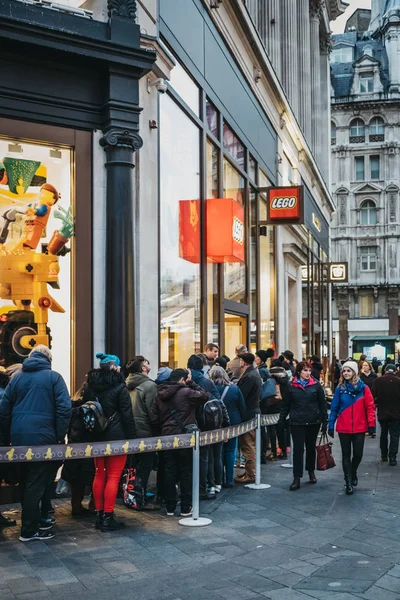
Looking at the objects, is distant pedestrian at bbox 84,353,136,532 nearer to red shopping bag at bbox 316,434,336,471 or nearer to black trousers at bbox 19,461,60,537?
black trousers at bbox 19,461,60,537

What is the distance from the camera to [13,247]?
9383mm

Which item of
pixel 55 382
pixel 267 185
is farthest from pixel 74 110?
pixel 267 185

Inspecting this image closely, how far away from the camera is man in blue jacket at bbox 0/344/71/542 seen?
23.3ft

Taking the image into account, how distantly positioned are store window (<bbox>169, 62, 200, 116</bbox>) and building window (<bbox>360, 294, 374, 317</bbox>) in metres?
49.3

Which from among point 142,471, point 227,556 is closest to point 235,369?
point 142,471

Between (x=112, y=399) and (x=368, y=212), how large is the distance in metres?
58.2

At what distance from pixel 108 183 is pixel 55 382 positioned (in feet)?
11.9

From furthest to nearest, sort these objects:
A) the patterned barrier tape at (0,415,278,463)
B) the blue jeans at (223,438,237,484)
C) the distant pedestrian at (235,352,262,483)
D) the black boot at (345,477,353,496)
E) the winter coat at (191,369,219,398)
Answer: the distant pedestrian at (235,352,262,483) → the blue jeans at (223,438,237,484) → the black boot at (345,477,353,496) → the winter coat at (191,369,219,398) → the patterned barrier tape at (0,415,278,463)

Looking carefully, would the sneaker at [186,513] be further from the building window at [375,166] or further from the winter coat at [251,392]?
the building window at [375,166]

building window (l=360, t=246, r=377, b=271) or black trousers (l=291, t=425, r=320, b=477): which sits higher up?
building window (l=360, t=246, r=377, b=271)

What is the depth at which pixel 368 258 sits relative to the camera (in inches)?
2454

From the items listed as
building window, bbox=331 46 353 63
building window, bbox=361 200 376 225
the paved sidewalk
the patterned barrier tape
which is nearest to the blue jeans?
the paved sidewalk

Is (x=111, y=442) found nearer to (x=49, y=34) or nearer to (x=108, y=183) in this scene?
(x=108, y=183)

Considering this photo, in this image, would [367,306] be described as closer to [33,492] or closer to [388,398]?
[388,398]
